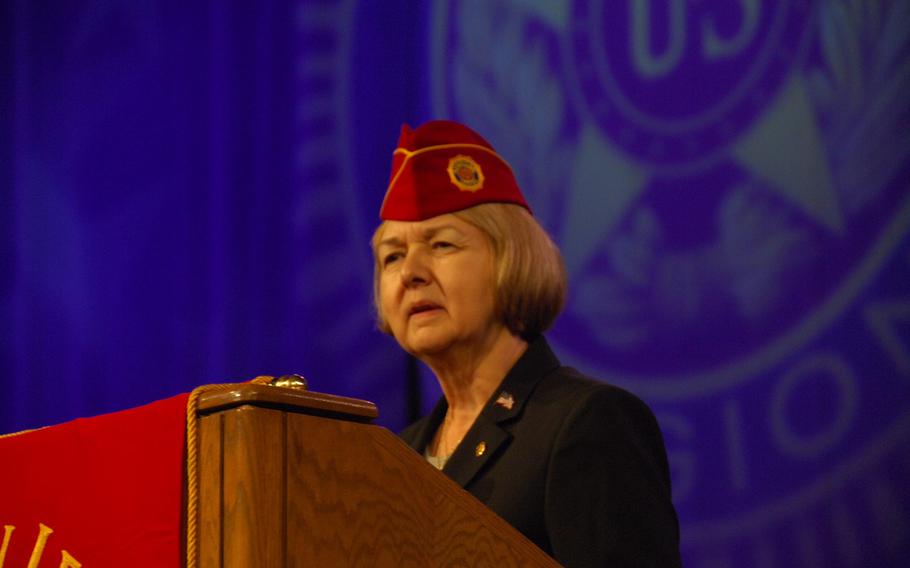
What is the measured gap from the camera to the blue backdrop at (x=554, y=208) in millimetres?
2561

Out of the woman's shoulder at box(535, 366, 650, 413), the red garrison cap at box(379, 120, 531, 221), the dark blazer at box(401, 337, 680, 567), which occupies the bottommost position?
the dark blazer at box(401, 337, 680, 567)

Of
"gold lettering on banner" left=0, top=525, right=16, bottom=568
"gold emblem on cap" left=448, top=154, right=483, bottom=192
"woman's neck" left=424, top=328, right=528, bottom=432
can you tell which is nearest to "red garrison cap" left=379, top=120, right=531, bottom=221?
"gold emblem on cap" left=448, top=154, right=483, bottom=192

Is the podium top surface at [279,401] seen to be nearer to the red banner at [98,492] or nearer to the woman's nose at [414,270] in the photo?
the red banner at [98,492]

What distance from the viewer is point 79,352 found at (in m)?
3.06

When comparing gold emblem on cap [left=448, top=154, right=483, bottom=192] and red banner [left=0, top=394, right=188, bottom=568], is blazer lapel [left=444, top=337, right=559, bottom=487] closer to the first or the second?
gold emblem on cap [left=448, top=154, right=483, bottom=192]

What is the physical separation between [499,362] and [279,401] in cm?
111

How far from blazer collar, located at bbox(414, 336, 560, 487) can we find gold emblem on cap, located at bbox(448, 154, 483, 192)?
0.96 ft

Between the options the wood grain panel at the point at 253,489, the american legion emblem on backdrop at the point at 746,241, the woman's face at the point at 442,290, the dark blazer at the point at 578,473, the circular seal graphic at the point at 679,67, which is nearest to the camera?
the wood grain panel at the point at 253,489

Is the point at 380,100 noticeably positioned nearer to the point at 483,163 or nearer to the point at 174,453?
the point at 483,163

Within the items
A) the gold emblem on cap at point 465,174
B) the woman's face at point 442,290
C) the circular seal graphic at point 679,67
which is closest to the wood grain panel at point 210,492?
the woman's face at point 442,290

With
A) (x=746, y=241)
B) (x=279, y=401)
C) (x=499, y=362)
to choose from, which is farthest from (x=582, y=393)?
(x=746, y=241)

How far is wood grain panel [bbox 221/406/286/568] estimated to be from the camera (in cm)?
90

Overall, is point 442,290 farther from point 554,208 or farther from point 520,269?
point 554,208

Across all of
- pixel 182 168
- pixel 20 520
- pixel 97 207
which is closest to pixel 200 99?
pixel 182 168
